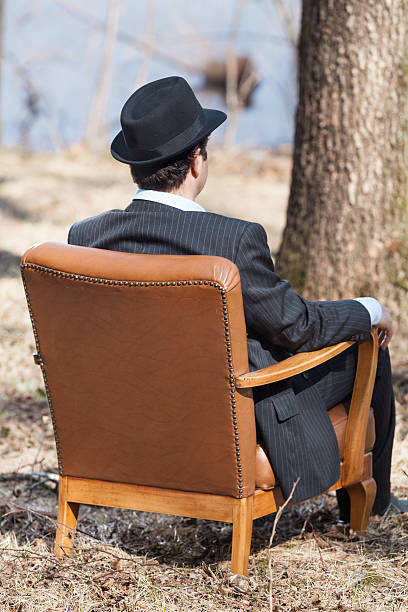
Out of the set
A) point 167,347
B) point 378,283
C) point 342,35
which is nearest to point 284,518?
point 167,347

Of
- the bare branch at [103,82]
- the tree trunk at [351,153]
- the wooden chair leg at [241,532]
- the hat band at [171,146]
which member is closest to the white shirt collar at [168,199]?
the hat band at [171,146]

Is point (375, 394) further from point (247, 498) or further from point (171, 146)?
point (171, 146)

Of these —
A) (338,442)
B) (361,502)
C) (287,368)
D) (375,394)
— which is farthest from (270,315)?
(361,502)

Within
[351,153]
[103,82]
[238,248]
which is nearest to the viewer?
[238,248]

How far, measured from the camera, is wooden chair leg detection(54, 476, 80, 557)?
2680mm

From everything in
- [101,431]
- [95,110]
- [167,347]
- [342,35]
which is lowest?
[101,431]

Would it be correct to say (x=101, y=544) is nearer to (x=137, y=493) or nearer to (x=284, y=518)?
(x=137, y=493)

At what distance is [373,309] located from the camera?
2.65 meters

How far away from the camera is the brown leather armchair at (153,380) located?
2.22 meters

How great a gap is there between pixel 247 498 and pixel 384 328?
79 centimetres

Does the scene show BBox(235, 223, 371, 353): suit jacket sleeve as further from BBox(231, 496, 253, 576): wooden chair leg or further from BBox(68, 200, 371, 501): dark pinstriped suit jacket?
BBox(231, 496, 253, 576): wooden chair leg

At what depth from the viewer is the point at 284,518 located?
3.17 m

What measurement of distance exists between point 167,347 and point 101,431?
1.43 ft

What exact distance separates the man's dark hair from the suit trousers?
2.61 feet
